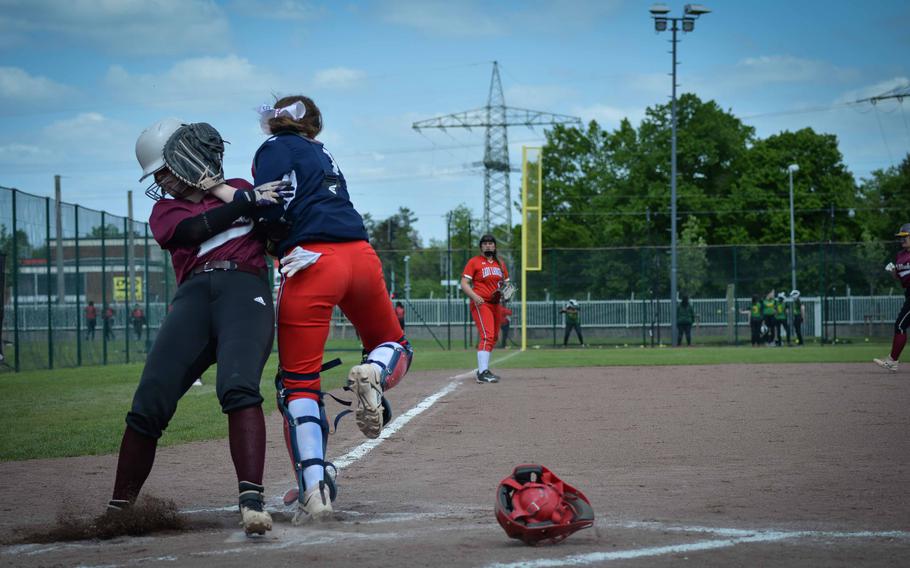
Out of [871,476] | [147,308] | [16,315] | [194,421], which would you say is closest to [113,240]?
[147,308]

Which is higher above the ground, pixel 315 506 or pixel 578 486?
pixel 315 506

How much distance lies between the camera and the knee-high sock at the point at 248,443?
441 centimetres

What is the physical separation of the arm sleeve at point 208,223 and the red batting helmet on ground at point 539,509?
1.71 metres

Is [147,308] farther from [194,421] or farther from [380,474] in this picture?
[380,474]

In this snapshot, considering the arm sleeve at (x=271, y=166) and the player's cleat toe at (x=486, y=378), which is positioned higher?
the arm sleeve at (x=271, y=166)

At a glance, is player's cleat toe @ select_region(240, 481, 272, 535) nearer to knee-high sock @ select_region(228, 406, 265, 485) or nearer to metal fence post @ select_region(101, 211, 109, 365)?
knee-high sock @ select_region(228, 406, 265, 485)

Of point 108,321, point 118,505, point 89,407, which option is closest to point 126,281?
point 108,321

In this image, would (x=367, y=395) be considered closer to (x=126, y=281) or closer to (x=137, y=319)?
(x=126, y=281)

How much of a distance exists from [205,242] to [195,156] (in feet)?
1.36

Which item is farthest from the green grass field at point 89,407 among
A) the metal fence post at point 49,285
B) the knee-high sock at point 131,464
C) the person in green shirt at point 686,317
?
the person in green shirt at point 686,317

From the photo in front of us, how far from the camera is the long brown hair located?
16.3ft

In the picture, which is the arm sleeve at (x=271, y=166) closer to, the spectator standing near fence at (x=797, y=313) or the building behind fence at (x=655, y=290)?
the building behind fence at (x=655, y=290)

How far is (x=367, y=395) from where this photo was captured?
4824 mm

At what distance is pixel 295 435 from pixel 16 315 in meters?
16.0
